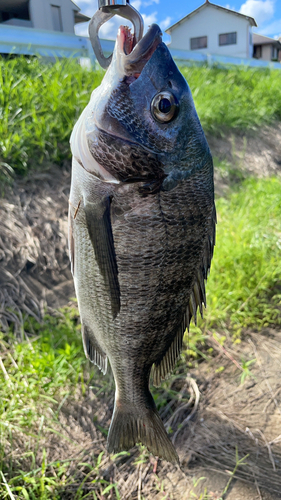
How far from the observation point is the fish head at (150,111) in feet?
2.79

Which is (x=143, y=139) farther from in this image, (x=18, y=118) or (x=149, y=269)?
(x=18, y=118)

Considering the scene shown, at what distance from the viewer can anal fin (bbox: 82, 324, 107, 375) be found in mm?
1177

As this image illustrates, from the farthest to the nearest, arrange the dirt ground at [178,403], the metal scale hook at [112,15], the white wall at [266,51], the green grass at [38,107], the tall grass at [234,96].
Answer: the white wall at [266,51] → the tall grass at [234,96] → the green grass at [38,107] → the dirt ground at [178,403] → the metal scale hook at [112,15]

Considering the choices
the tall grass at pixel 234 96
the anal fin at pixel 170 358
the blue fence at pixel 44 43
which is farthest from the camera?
the tall grass at pixel 234 96

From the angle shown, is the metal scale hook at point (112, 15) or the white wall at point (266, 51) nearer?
the metal scale hook at point (112, 15)

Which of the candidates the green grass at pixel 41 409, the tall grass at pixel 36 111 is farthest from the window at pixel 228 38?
the green grass at pixel 41 409

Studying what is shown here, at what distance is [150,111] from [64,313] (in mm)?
2119

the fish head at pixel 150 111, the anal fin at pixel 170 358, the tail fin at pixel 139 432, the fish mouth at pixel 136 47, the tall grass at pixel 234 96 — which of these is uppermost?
the fish mouth at pixel 136 47

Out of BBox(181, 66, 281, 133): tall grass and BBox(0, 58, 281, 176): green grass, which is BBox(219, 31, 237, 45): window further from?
BBox(0, 58, 281, 176): green grass

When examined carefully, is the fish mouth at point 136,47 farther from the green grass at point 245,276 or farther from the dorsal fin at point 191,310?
the green grass at point 245,276

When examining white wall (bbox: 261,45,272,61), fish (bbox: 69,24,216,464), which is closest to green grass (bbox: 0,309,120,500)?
fish (bbox: 69,24,216,464)

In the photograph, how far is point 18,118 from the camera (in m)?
3.26

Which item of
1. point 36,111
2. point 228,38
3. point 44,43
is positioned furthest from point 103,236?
point 228,38

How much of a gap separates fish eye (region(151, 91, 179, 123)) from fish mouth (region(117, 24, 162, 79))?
76 millimetres
